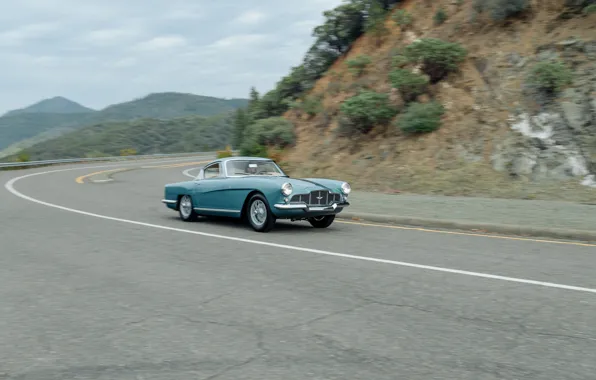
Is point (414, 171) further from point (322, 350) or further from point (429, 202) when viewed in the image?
point (322, 350)

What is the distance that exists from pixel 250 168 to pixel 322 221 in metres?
1.79

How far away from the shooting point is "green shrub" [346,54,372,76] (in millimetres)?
26328

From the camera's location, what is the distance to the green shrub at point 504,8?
22.9m

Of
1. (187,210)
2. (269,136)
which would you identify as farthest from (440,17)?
(187,210)

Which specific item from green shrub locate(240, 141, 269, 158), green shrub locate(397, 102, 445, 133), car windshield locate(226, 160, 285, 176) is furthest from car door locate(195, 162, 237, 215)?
green shrub locate(240, 141, 269, 158)

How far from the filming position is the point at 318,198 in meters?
11.4

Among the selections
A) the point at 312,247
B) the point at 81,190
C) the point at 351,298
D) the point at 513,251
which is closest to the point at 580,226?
the point at 513,251

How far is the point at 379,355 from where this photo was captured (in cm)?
450

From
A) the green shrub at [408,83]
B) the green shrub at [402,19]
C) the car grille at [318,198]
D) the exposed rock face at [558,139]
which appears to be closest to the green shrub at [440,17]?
the green shrub at [402,19]

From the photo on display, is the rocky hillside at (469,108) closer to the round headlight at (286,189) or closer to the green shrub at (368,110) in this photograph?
the green shrub at (368,110)

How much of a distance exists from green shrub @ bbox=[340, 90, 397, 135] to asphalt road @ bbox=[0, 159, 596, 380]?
40.3ft

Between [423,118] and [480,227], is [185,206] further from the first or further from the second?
[423,118]

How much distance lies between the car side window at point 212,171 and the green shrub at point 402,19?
1659cm

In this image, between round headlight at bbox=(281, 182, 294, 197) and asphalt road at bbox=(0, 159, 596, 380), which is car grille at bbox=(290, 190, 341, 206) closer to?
round headlight at bbox=(281, 182, 294, 197)
